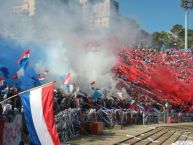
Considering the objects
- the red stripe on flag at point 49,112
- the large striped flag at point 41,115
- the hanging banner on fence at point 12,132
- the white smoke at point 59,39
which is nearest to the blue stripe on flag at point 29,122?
the large striped flag at point 41,115

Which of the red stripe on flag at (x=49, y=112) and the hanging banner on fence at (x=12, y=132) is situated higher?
the red stripe on flag at (x=49, y=112)

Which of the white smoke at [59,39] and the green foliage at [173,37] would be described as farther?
the green foliage at [173,37]

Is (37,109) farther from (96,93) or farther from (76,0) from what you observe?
(76,0)

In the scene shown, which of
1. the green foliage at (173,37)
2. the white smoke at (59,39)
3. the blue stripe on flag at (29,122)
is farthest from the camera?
the green foliage at (173,37)

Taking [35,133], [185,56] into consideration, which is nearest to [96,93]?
[35,133]

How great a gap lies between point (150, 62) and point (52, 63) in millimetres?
14213

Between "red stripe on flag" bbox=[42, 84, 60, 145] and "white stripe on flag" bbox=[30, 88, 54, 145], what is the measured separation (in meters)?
0.07

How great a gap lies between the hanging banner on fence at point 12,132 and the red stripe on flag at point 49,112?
370 cm

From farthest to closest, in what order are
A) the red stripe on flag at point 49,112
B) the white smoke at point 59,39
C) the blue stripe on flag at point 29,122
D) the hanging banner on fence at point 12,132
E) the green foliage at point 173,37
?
the green foliage at point 173,37
the white smoke at point 59,39
the hanging banner on fence at point 12,132
the blue stripe on flag at point 29,122
the red stripe on flag at point 49,112

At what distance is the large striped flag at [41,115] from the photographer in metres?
7.79

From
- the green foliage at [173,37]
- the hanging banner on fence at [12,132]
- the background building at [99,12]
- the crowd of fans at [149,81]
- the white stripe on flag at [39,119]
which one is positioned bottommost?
the hanging banner on fence at [12,132]

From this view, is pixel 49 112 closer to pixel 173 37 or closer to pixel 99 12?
pixel 99 12

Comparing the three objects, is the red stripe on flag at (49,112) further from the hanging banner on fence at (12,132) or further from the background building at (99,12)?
the background building at (99,12)

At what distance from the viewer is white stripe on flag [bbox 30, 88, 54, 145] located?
7844mm
